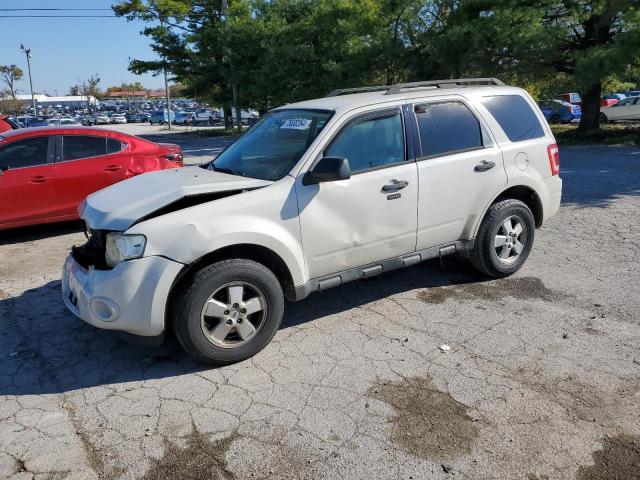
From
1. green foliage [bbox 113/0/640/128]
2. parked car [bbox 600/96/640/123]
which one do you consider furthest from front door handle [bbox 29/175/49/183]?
parked car [bbox 600/96/640/123]

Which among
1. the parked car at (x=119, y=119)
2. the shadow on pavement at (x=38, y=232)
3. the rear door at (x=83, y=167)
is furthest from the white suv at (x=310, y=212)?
the parked car at (x=119, y=119)

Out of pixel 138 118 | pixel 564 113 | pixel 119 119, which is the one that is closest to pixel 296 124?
pixel 564 113

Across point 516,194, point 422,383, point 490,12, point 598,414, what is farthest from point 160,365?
point 490,12

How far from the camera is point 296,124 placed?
4746 millimetres

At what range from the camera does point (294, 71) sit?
23516mm

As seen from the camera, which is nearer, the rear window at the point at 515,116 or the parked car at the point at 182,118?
the rear window at the point at 515,116

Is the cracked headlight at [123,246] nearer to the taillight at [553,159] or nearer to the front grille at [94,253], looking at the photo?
the front grille at [94,253]

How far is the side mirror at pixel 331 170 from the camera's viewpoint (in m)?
4.05

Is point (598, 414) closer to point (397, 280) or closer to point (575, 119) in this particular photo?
point (397, 280)

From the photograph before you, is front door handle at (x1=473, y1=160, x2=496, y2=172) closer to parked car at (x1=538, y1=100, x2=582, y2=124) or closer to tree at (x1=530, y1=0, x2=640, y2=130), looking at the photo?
tree at (x1=530, y1=0, x2=640, y2=130)

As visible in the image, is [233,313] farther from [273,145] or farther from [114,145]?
[114,145]

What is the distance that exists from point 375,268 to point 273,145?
1.35m

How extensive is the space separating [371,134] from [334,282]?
4.13ft

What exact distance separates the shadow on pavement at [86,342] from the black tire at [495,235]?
268mm
